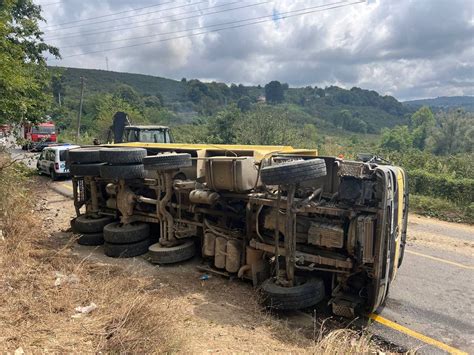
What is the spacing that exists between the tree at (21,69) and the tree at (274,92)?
126593mm

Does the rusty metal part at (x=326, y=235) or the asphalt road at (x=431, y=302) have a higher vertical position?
the rusty metal part at (x=326, y=235)

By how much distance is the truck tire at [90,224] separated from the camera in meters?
7.41

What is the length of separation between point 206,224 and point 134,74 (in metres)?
135

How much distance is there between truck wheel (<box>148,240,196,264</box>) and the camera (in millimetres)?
6125

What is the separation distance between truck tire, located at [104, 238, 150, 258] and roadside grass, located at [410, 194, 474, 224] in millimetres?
9348

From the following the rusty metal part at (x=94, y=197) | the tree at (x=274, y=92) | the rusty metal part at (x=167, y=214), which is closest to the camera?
the rusty metal part at (x=167, y=214)

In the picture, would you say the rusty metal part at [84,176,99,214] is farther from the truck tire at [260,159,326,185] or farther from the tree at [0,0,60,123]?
the truck tire at [260,159,326,185]

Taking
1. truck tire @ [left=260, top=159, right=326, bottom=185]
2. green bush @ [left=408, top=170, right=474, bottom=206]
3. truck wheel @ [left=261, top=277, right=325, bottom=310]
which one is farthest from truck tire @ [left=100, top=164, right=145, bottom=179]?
green bush @ [left=408, top=170, right=474, bottom=206]

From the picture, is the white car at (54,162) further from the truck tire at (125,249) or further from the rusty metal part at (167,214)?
the rusty metal part at (167,214)

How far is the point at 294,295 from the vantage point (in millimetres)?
4457

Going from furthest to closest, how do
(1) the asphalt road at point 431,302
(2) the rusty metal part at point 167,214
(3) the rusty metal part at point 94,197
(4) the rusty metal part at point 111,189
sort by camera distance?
(3) the rusty metal part at point 94,197 → (4) the rusty metal part at point 111,189 → (2) the rusty metal part at point 167,214 → (1) the asphalt road at point 431,302

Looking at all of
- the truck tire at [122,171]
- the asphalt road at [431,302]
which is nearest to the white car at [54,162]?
the truck tire at [122,171]

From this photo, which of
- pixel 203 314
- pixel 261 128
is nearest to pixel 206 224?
pixel 203 314

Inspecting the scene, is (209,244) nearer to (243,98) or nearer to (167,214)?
(167,214)
